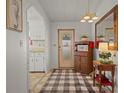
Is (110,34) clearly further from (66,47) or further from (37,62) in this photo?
(66,47)

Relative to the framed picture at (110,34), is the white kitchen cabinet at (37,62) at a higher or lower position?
lower

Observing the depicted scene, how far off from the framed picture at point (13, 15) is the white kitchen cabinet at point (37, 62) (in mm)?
4924

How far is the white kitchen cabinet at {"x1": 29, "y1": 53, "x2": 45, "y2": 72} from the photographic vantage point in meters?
8.13

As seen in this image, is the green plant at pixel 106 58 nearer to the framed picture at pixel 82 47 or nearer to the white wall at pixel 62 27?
the framed picture at pixel 82 47

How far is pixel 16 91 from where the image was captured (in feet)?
10.3

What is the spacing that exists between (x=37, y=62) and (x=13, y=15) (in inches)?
216

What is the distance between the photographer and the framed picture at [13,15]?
2.64 m

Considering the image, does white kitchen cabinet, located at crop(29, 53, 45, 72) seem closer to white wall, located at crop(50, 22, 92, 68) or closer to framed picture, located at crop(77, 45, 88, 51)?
white wall, located at crop(50, 22, 92, 68)

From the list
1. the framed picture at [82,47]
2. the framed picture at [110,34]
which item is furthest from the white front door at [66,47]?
the framed picture at [110,34]

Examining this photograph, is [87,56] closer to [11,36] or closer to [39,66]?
[39,66]

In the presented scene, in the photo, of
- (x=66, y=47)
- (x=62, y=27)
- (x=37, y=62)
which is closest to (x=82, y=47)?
(x=66, y=47)

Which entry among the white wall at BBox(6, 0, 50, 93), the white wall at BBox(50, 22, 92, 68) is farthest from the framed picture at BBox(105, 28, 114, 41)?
the white wall at BBox(50, 22, 92, 68)

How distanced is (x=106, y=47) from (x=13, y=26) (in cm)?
294
